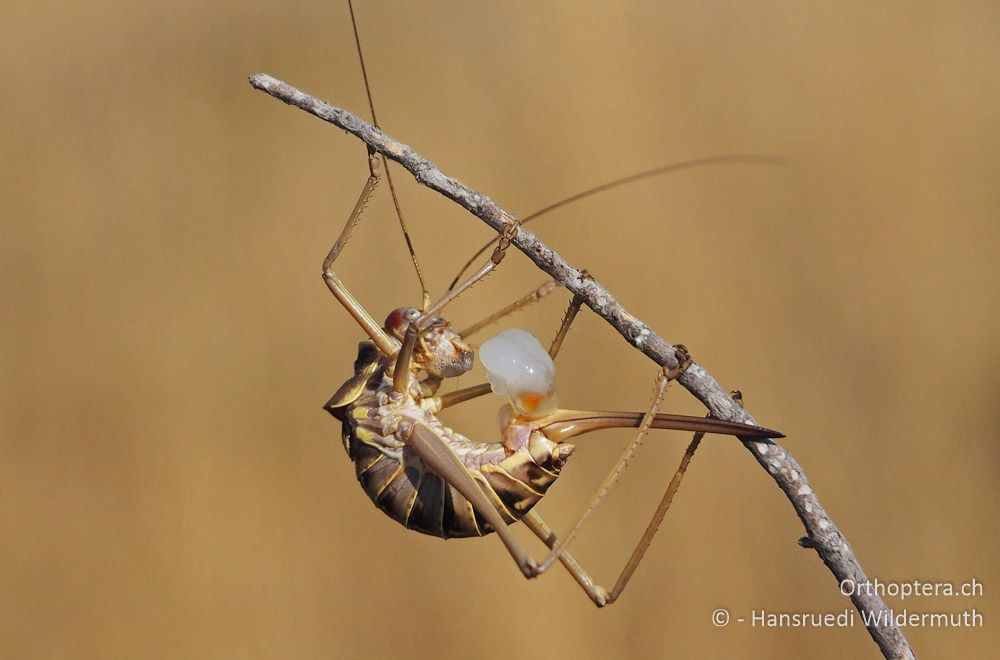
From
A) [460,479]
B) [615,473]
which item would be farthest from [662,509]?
[460,479]

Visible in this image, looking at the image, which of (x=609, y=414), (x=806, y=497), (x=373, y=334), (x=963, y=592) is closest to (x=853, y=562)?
(x=806, y=497)

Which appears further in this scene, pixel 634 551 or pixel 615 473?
pixel 634 551

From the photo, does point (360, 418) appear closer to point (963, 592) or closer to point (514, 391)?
point (514, 391)

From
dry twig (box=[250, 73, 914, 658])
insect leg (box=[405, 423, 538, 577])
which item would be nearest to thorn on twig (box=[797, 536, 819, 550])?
dry twig (box=[250, 73, 914, 658])

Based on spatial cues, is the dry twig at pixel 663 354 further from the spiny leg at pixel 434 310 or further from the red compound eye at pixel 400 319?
the red compound eye at pixel 400 319

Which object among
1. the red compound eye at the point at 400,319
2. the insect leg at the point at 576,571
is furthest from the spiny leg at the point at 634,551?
the red compound eye at the point at 400,319

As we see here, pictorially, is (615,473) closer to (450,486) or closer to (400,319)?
(450,486)
